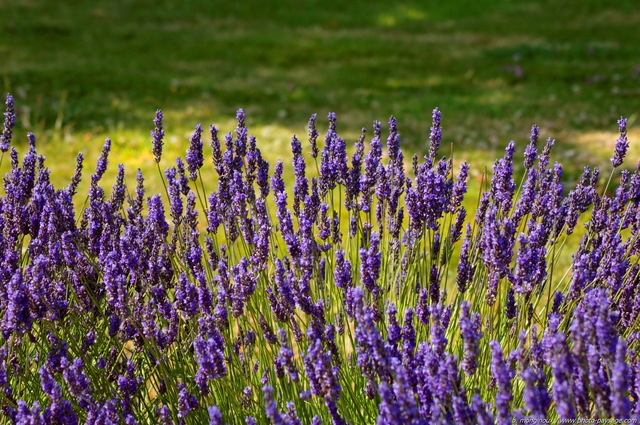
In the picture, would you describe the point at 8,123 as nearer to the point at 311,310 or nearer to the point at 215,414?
the point at 311,310

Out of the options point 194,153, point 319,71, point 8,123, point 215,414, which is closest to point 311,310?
point 215,414

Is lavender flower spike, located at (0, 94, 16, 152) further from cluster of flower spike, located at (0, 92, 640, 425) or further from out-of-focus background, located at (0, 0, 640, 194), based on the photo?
out-of-focus background, located at (0, 0, 640, 194)

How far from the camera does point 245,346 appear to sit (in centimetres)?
Result: 242

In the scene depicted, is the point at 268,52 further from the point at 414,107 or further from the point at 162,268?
the point at 162,268

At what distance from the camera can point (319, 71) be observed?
12203 millimetres

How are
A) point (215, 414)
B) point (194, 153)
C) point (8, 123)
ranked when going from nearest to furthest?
point (215, 414) < point (194, 153) < point (8, 123)

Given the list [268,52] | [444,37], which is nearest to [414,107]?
[268,52]

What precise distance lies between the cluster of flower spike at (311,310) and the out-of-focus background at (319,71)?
407 cm

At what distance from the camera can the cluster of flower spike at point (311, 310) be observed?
1.67 metres

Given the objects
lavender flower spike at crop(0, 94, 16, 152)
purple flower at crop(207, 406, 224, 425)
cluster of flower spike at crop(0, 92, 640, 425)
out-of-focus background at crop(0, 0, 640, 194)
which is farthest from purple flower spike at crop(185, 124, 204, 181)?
out-of-focus background at crop(0, 0, 640, 194)

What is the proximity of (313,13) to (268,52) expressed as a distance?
4.70m

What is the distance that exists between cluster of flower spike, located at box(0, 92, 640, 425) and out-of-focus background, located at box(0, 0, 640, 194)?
4.07 m

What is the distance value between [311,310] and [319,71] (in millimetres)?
10550

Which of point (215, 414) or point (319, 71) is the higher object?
point (319, 71)
